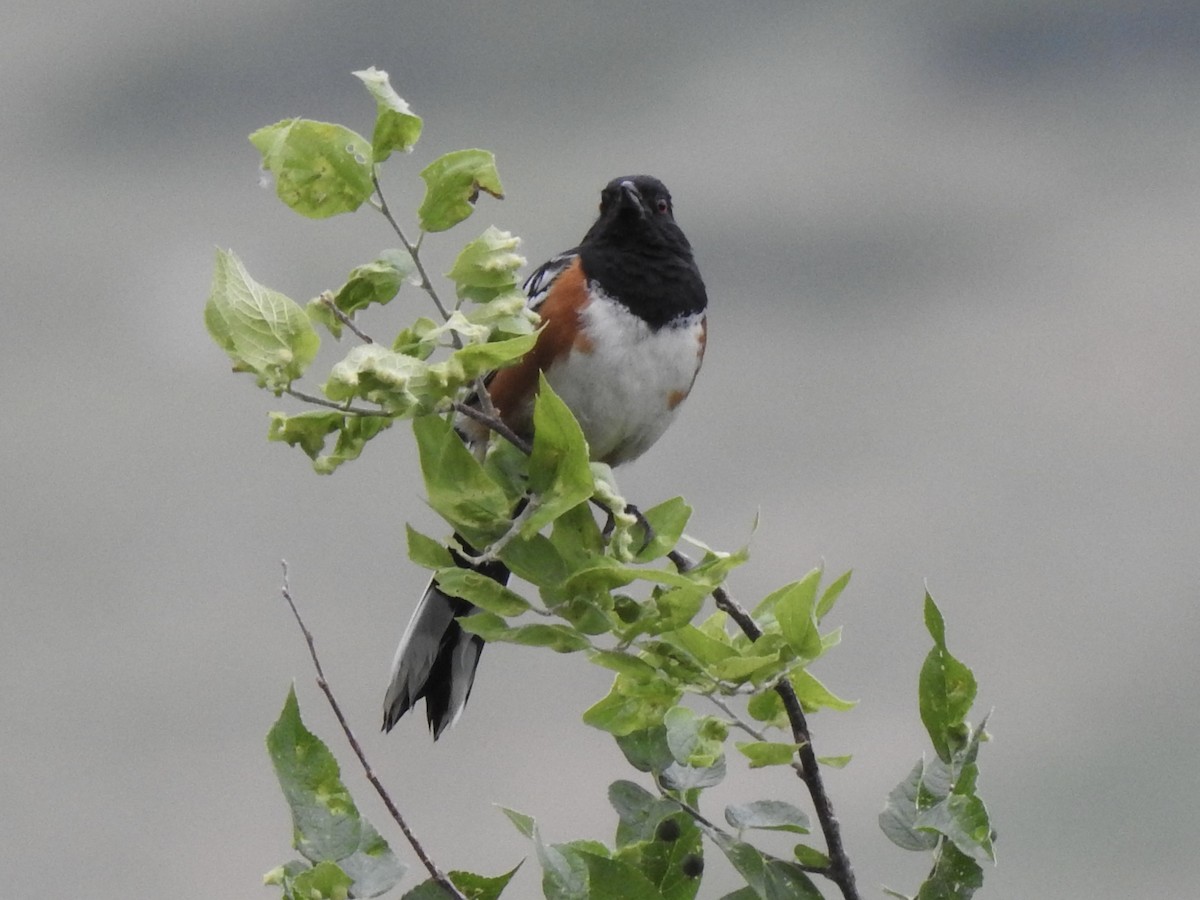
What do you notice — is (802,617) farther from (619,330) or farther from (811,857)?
(619,330)

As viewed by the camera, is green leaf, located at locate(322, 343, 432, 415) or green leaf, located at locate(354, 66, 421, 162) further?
green leaf, located at locate(354, 66, 421, 162)

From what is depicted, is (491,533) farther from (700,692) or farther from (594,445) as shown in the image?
(594,445)

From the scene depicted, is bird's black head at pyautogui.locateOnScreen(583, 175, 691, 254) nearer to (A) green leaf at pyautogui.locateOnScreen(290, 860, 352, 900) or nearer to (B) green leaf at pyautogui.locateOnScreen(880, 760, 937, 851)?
(B) green leaf at pyautogui.locateOnScreen(880, 760, 937, 851)

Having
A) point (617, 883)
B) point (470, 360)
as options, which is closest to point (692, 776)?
point (617, 883)

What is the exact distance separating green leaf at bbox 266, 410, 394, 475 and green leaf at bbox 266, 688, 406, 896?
0.19 meters

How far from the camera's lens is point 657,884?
1156 millimetres

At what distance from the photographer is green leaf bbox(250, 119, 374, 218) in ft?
3.71

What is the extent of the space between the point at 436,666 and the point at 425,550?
2.57ft

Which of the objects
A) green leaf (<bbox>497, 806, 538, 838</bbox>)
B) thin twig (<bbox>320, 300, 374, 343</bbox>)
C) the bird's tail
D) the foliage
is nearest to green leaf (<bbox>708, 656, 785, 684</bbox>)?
the foliage

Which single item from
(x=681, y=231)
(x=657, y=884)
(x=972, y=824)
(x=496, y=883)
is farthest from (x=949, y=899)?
(x=681, y=231)

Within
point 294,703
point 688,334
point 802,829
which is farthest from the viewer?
point 688,334

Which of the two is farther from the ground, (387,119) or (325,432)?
(387,119)

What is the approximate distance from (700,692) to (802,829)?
0.47 feet

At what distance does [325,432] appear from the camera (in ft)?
3.64
